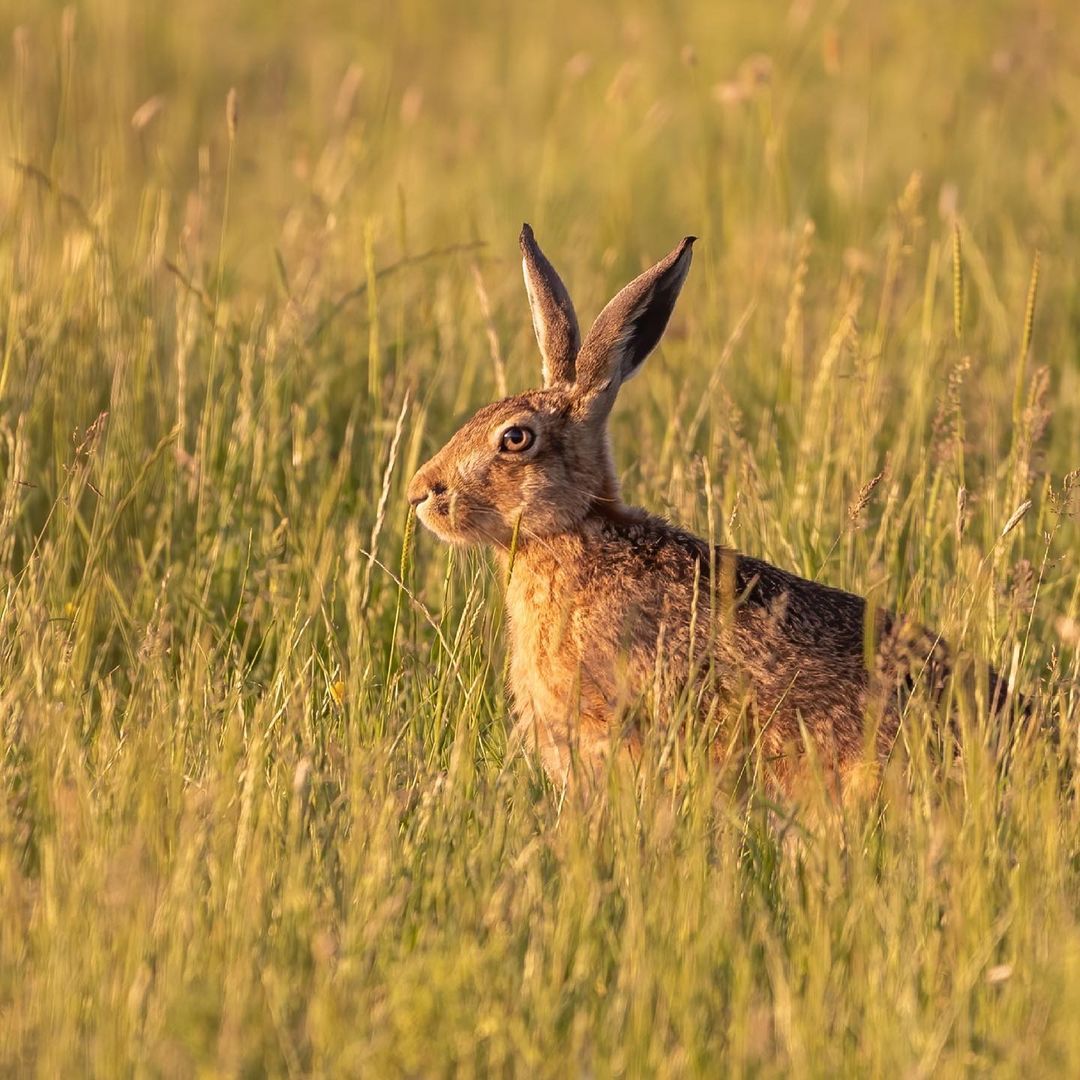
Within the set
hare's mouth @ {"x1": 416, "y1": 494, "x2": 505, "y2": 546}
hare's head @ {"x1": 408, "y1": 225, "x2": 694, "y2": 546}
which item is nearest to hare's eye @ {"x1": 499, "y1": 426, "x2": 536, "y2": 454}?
hare's head @ {"x1": 408, "y1": 225, "x2": 694, "y2": 546}

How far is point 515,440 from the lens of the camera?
5.00m

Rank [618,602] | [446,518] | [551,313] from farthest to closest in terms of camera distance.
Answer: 1. [551,313]
2. [446,518]
3. [618,602]

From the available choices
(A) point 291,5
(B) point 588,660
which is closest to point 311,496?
(B) point 588,660

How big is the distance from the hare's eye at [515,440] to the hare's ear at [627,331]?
0.65 feet

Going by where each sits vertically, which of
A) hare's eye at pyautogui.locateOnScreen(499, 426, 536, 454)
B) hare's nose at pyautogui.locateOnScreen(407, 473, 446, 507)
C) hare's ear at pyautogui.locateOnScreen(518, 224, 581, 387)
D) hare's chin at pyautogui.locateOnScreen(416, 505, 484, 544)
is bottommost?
hare's chin at pyautogui.locateOnScreen(416, 505, 484, 544)

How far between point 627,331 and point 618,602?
0.81m

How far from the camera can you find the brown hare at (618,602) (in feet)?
13.9

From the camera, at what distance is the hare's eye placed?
16.4 feet

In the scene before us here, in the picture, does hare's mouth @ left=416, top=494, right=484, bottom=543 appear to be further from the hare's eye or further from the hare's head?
the hare's eye

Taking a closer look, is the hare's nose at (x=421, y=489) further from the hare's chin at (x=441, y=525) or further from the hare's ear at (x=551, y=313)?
the hare's ear at (x=551, y=313)

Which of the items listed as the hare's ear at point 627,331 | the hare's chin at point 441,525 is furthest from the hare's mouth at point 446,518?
the hare's ear at point 627,331

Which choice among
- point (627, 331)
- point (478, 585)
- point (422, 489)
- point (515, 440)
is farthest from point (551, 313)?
point (478, 585)

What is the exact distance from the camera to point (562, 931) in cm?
310

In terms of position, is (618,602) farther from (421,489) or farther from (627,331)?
(627,331)
